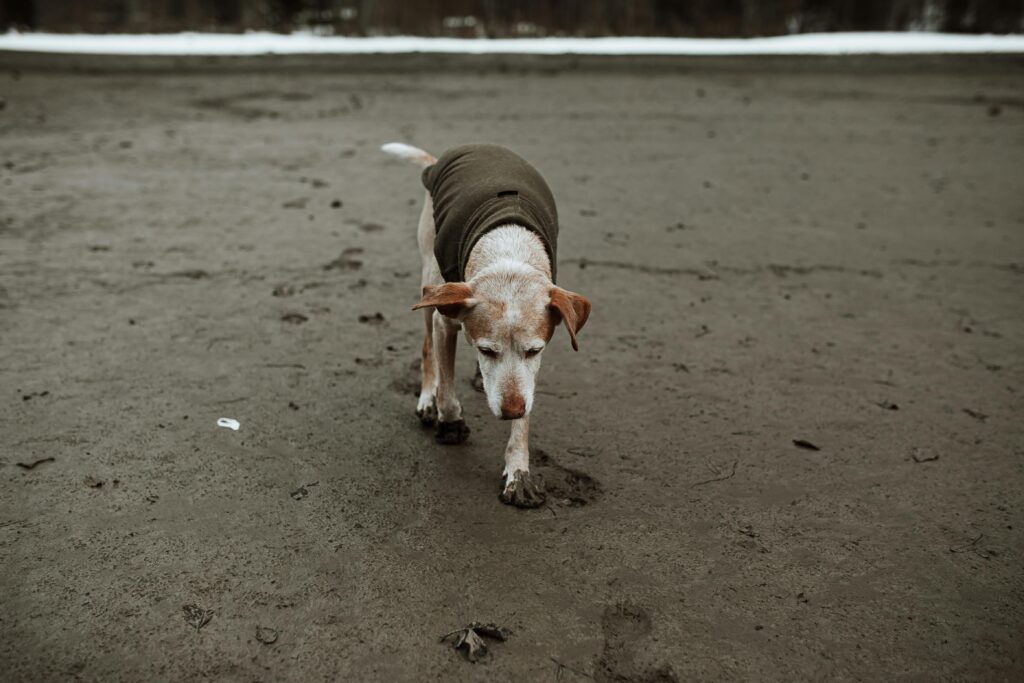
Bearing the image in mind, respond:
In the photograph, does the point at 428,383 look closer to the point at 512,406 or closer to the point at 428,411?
the point at 428,411

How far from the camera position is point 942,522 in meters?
2.94

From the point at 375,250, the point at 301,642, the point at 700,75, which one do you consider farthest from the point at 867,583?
the point at 700,75

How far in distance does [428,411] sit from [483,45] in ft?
37.7

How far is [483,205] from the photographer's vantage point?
10.3ft

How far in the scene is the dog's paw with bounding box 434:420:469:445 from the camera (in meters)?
3.38

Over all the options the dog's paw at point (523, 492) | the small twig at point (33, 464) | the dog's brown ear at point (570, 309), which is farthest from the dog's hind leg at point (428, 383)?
the small twig at point (33, 464)

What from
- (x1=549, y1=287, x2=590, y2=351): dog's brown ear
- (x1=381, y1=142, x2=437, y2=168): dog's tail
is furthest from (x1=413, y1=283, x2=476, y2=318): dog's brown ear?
(x1=381, y1=142, x2=437, y2=168): dog's tail

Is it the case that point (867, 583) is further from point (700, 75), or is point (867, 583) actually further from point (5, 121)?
point (700, 75)

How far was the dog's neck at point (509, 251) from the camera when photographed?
9.77ft

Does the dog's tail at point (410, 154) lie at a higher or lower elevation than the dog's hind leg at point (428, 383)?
higher

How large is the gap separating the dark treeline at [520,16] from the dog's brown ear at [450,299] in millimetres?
13086

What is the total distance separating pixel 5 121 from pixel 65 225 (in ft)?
14.6

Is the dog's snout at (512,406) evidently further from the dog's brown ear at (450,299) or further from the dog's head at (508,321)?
the dog's brown ear at (450,299)

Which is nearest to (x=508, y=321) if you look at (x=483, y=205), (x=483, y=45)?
(x=483, y=205)
